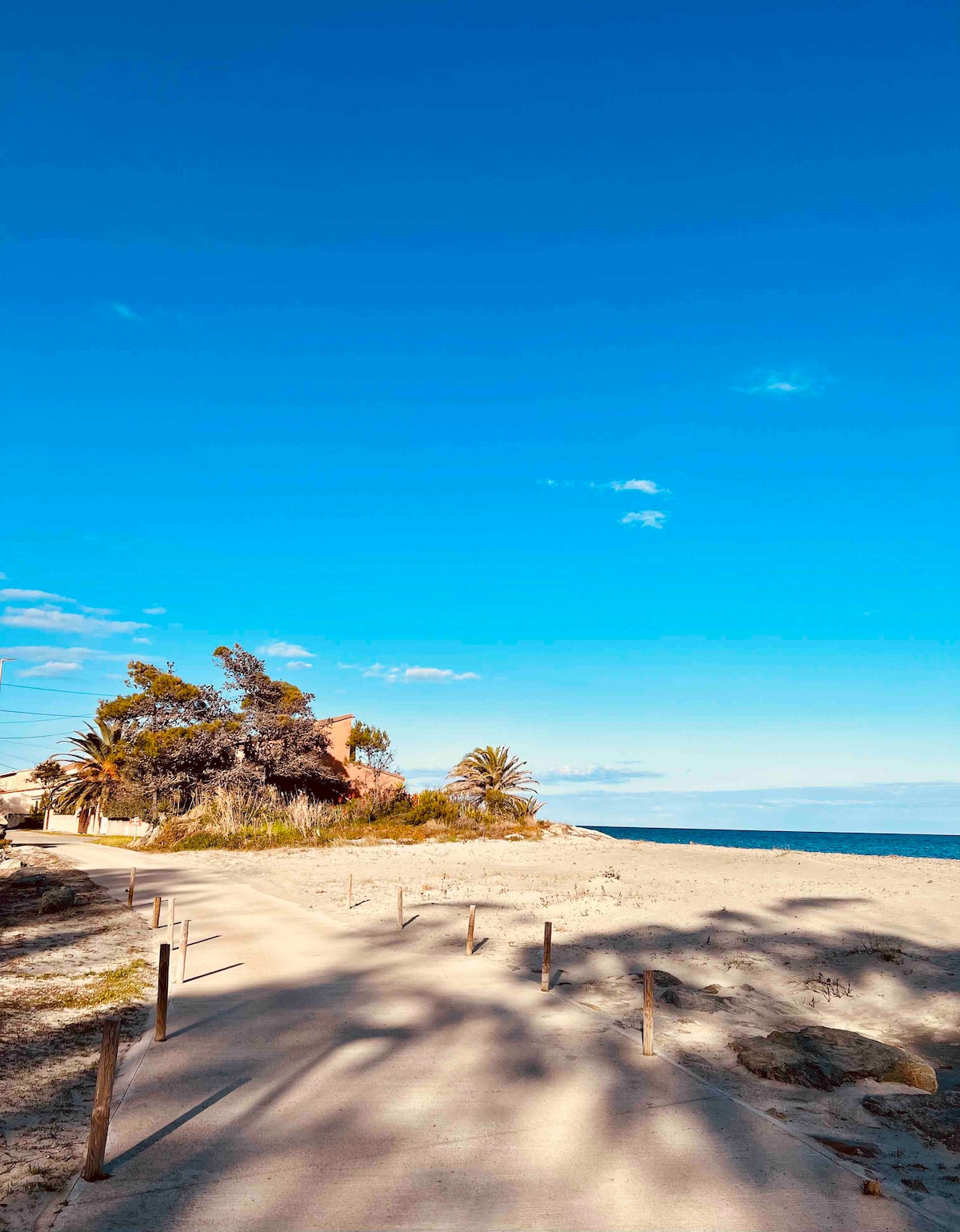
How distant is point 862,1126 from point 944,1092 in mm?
1841

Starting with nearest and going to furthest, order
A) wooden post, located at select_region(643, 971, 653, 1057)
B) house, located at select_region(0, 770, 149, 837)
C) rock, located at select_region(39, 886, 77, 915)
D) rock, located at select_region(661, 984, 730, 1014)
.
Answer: wooden post, located at select_region(643, 971, 653, 1057), rock, located at select_region(661, 984, 730, 1014), rock, located at select_region(39, 886, 77, 915), house, located at select_region(0, 770, 149, 837)

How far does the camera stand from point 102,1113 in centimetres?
793

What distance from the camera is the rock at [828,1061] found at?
37.6ft

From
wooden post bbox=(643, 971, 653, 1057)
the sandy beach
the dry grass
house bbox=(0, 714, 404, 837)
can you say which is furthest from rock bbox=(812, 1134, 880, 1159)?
house bbox=(0, 714, 404, 837)

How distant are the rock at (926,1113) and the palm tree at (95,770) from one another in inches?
2008

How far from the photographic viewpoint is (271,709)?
53.9 m

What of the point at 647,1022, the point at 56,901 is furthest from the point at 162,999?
the point at 56,901

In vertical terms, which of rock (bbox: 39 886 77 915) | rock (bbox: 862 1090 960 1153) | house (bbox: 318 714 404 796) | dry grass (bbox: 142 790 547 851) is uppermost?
house (bbox: 318 714 404 796)

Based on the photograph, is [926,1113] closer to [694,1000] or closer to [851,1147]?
[851,1147]

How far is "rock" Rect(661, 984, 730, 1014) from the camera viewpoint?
14898 mm

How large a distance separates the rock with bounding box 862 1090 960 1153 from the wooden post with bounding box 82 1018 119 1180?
351 inches

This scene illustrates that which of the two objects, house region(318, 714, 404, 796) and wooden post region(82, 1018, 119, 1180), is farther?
house region(318, 714, 404, 796)

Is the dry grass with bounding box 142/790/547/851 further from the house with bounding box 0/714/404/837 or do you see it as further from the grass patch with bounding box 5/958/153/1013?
the grass patch with bounding box 5/958/153/1013

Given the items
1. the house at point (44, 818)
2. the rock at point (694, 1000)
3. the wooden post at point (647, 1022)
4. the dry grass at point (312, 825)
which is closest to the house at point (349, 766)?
the dry grass at point (312, 825)
